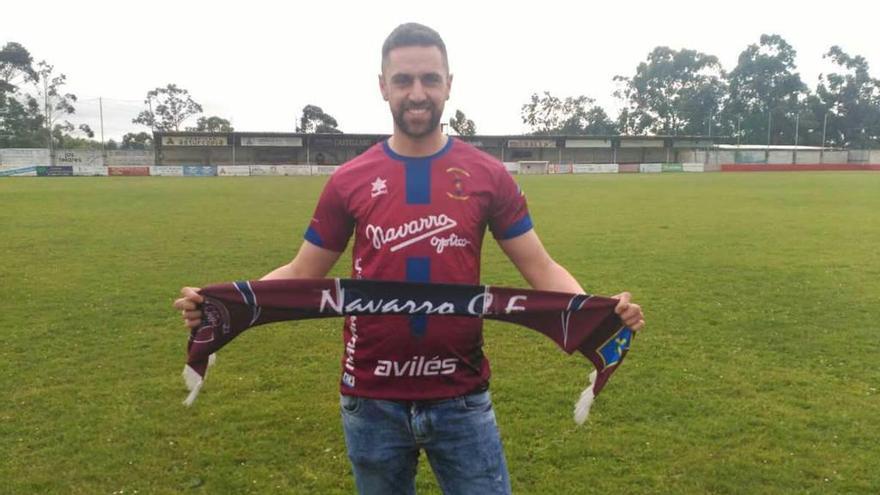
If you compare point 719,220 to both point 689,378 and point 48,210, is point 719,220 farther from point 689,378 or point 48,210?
point 48,210

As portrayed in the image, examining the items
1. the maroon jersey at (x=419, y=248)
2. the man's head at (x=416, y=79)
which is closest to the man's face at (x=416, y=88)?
the man's head at (x=416, y=79)

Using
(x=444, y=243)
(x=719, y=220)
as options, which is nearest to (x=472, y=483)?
(x=444, y=243)

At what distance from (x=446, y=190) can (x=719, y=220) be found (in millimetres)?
17778

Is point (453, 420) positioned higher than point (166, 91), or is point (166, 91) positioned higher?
point (166, 91)

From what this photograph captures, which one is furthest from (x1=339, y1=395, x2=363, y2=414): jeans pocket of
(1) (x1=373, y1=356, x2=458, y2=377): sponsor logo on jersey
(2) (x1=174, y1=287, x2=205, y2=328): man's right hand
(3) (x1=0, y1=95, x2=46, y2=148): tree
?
(3) (x1=0, y1=95, x2=46, y2=148): tree

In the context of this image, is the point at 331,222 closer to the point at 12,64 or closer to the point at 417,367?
the point at 417,367

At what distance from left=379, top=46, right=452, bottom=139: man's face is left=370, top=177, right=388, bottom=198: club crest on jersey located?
184 millimetres

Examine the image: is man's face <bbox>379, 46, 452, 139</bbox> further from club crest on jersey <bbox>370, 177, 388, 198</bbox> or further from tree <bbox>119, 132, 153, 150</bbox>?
tree <bbox>119, 132, 153, 150</bbox>

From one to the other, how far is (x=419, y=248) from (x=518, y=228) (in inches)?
15.5

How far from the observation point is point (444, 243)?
224 centimetres

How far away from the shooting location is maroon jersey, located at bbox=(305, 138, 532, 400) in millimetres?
2236

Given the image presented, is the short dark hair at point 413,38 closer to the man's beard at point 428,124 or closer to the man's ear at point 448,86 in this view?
the man's ear at point 448,86

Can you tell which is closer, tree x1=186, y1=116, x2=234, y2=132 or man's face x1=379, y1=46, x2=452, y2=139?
man's face x1=379, y1=46, x2=452, y2=139

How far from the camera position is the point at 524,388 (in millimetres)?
5590
